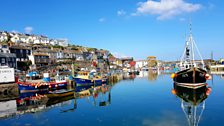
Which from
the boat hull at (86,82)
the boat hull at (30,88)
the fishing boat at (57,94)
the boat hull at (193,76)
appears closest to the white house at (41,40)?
the boat hull at (86,82)

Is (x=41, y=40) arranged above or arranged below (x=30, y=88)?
above

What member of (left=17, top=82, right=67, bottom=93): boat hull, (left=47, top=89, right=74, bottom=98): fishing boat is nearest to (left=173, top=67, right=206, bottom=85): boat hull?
(left=47, top=89, right=74, bottom=98): fishing boat

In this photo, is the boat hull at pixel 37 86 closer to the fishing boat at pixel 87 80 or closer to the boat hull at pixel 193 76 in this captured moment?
the fishing boat at pixel 87 80

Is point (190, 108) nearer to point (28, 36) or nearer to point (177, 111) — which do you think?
point (177, 111)

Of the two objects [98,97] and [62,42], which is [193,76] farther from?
[62,42]

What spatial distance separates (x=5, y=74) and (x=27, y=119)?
23065 millimetres

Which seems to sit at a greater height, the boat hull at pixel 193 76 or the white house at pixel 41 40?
the white house at pixel 41 40

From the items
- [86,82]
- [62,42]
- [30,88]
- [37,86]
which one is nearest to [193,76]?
[86,82]

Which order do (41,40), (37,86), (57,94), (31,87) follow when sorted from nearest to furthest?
(57,94) → (31,87) → (37,86) → (41,40)

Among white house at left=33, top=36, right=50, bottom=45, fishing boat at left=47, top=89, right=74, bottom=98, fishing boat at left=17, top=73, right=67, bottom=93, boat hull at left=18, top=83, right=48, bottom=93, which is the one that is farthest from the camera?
white house at left=33, top=36, right=50, bottom=45

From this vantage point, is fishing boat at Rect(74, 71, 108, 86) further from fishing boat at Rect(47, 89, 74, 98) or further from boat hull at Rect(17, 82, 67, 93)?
fishing boat at Rect(47, 89, 74, 98)

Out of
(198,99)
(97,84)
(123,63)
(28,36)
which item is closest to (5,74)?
(97,84)

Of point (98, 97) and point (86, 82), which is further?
point (86, 82)

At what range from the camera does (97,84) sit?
63.8 meters
